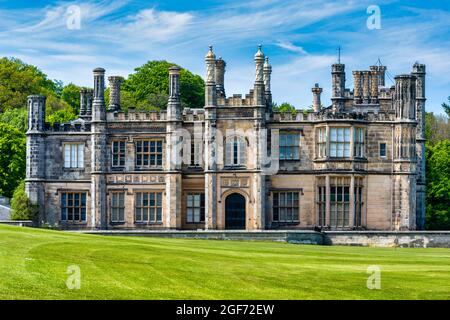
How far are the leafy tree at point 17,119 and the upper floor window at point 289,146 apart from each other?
32444 mm

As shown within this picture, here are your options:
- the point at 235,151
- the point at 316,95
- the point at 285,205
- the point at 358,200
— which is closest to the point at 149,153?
the point at 235,151

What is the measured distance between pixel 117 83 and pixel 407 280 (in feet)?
130

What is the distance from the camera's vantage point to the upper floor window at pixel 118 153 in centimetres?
6294

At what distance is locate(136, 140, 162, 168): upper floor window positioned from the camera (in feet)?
206

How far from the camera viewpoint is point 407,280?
3095 centimetres

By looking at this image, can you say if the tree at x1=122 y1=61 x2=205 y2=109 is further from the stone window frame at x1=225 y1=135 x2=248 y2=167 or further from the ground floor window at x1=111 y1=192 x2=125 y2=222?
the stone window frame at x1=225 y1=135 x2=248 y2=167

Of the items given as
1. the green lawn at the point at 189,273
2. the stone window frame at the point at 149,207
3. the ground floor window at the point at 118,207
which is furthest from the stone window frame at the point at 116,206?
the green lawn at the point at 189,273

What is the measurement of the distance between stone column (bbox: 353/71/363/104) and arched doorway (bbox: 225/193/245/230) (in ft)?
51.0

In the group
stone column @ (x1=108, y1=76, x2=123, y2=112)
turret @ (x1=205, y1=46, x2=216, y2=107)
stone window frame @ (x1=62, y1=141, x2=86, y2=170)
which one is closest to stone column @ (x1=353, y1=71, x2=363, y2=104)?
turret @ (x1=205, y1=46, x2=216, y2=107)

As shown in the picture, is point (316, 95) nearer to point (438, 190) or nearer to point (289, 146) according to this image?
point (438, 190)

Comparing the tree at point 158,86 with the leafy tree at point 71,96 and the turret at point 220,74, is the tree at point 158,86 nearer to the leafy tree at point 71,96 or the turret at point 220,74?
the leafy tree at point 71,96

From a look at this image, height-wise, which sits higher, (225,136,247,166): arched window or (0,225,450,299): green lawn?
(225,136,247,166): arched window
